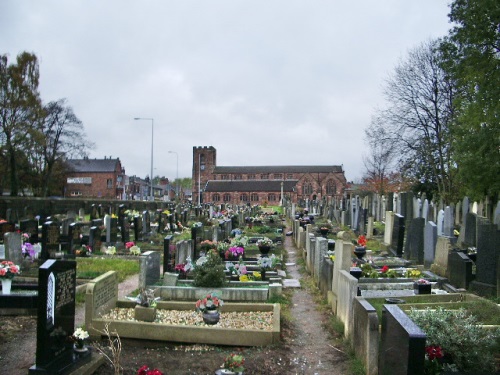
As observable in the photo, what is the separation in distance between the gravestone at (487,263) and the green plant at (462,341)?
4.06 m

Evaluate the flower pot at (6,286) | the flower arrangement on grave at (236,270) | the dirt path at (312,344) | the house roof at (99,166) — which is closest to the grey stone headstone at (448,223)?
the dirt path at (312,344)

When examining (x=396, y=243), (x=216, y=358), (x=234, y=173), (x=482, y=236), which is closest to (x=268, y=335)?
(x=216, y=358)

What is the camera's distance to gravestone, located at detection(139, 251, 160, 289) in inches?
396

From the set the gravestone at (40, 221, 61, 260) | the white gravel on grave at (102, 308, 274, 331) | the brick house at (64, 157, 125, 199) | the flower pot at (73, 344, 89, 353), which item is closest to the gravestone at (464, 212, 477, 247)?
the white gravel on grave at (102, 308, 274, 331)

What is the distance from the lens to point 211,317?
756 centimetres

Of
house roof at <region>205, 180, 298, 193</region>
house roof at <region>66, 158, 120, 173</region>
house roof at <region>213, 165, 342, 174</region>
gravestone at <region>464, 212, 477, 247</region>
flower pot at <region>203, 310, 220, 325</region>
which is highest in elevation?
house roof at <region>213, 165, 342, 174</region>

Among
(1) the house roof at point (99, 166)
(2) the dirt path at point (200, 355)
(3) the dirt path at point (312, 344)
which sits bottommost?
(3) the dirt path at point (312, 344)

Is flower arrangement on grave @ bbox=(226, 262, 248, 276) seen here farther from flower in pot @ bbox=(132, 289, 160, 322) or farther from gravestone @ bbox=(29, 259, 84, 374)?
gravestone @ bbox=(29, 259, 84, 374)

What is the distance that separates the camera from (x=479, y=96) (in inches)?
814

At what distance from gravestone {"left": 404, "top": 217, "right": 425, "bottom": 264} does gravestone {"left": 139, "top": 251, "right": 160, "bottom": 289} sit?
7.96m

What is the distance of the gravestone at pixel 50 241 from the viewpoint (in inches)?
563

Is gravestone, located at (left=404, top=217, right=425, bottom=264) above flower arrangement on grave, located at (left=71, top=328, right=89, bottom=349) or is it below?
above

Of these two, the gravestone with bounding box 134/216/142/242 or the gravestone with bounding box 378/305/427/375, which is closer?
the gravestone with bounding box 378/305/427/375

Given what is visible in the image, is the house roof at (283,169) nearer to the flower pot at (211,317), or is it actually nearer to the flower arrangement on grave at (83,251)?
the flower arrangement on grave at (83,251)
